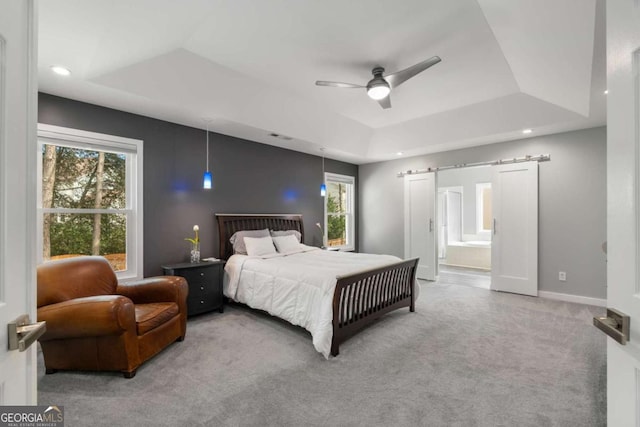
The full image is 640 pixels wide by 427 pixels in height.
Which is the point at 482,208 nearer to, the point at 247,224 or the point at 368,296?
the point at 368,296

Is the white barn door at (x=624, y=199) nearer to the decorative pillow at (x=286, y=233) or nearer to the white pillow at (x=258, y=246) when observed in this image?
the white pillow at (x=258, y=246)

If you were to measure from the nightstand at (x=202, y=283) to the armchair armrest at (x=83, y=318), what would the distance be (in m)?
1.28

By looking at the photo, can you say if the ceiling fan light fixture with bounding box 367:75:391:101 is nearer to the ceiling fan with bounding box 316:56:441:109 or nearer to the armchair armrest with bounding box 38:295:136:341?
the ceiling fan with bounding box 316:56:441:109

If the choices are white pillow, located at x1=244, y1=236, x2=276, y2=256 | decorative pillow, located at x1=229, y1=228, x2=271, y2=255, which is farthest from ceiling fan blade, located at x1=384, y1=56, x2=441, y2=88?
decorative pillow, located at x1=229, y1=228, x2=271, y2=255

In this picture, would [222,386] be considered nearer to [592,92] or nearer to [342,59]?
[342,59]

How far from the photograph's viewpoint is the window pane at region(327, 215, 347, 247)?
6.48m

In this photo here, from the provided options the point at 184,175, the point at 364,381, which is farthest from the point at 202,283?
the point at 364,381

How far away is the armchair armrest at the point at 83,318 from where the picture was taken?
218cm

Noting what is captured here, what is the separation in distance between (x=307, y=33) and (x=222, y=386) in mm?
2979

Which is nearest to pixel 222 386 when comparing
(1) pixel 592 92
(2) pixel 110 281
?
(2) pixel 110 281

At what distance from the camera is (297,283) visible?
10.2 feet

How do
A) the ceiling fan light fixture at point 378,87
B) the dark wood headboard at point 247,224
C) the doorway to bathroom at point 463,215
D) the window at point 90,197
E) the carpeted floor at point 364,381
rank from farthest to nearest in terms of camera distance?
1. the doorway to bathroom at point 463,215
2. the dark wood headboard at point 247,224
3. the window at point 90,197
4. the ceiling fan light fixture at point 378,87
5. the carpeted floor at point 364,381

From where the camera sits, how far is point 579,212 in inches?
171

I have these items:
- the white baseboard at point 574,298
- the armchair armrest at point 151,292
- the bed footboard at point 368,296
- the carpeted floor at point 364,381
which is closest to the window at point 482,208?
the white baseboard at point 574,298
